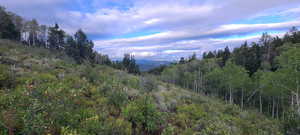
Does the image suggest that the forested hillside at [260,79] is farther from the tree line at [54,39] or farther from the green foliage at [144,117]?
the tree line at [54,39]

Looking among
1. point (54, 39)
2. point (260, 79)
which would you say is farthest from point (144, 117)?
point (54, 39)

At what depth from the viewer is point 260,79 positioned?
81.1 ft

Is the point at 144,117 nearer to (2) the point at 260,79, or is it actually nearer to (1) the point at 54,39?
(2) the point at 260,79

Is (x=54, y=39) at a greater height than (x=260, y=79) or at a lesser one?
greater

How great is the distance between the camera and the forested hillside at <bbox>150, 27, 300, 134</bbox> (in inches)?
692

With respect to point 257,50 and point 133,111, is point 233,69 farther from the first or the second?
point 257,50

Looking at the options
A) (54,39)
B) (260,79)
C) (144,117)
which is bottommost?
(260,79)

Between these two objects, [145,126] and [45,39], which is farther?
[45,39]

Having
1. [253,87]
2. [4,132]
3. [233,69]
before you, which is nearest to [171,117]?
[4,132]

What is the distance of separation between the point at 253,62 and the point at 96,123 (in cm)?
5228

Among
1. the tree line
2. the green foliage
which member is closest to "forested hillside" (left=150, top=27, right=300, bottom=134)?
the green foliage

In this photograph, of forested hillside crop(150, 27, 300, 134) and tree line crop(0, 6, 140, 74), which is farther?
tree line crop(0, 6, 140, 74)

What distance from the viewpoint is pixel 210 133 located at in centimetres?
541

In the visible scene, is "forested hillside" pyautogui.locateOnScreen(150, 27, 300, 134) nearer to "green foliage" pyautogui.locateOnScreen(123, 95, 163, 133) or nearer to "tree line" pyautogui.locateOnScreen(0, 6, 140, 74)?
"green foliage" pyautogui.locateOnScreen(123, 95, 163, 133)
